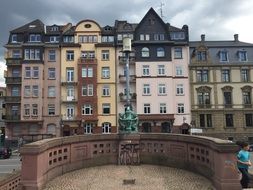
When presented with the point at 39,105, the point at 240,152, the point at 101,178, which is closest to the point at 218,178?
the point at 240,152

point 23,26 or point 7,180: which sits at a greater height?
point 23,26

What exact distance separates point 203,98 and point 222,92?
3.06m

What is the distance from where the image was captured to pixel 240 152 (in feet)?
29.7

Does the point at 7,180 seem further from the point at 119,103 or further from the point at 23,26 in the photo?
the point at 23,26

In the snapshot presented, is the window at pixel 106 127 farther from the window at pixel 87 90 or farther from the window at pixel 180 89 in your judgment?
the window at pixel 180 89

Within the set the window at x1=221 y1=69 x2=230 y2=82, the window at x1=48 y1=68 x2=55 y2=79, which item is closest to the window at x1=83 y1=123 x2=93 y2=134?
the window at x1=48 y1=68 x2=55 y2=79

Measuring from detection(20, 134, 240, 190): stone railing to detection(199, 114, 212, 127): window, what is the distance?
102ft

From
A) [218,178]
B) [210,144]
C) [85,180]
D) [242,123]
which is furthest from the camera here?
[242,123]

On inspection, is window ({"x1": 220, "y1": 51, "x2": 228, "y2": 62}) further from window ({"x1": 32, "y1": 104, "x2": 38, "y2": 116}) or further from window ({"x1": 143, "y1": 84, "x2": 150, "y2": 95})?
window ({"x1": 32, "y1": 104, "x2": 38, "y2": 116})

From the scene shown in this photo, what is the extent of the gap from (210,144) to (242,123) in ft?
120

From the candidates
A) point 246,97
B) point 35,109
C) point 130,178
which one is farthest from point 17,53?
point 130,178

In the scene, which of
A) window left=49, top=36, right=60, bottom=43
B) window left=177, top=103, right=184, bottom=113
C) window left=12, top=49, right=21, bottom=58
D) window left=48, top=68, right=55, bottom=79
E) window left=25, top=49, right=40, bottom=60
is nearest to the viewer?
window left=177, top=103, right=184, bottom=113

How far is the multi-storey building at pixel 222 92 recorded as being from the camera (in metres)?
43.4

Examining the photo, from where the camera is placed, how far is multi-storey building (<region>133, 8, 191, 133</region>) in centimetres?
4359
